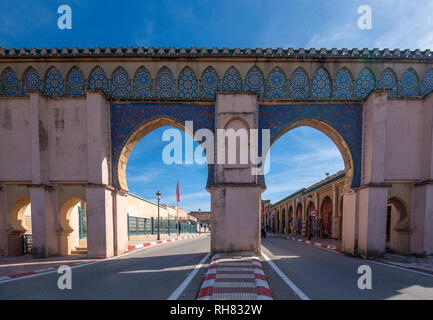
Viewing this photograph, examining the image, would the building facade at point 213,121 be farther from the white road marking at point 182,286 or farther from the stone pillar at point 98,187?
the white road marking at point 182,286

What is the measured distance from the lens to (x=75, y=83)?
8141 mm

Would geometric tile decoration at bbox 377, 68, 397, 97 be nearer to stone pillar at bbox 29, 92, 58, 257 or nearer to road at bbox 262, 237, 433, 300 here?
road at bbox 262, 237, 433, 300

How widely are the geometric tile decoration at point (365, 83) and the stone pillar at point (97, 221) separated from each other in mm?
10224

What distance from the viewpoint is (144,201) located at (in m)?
22.7

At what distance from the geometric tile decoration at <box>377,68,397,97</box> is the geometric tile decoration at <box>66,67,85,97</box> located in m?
11.5

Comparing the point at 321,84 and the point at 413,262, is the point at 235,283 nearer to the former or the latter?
the point at 413,262

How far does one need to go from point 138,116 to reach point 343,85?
810 cm

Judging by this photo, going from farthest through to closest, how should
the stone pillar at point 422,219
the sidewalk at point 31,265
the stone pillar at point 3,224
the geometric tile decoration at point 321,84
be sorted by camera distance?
the geometric tile decoration at point 321,84 → the stone pillar at point 3,224 → the stone pillar at point 422,219 → the sidewalk at point 31,265

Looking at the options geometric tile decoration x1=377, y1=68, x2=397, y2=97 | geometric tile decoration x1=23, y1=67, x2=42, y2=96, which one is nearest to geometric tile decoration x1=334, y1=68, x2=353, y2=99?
geometric tile decoration x1=377, y1=68, x2=397, y2=97

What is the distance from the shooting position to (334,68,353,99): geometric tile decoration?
8164 millimetres

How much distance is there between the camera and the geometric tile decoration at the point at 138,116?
7985mm

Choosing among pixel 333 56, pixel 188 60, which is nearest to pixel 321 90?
pixel 333 56
